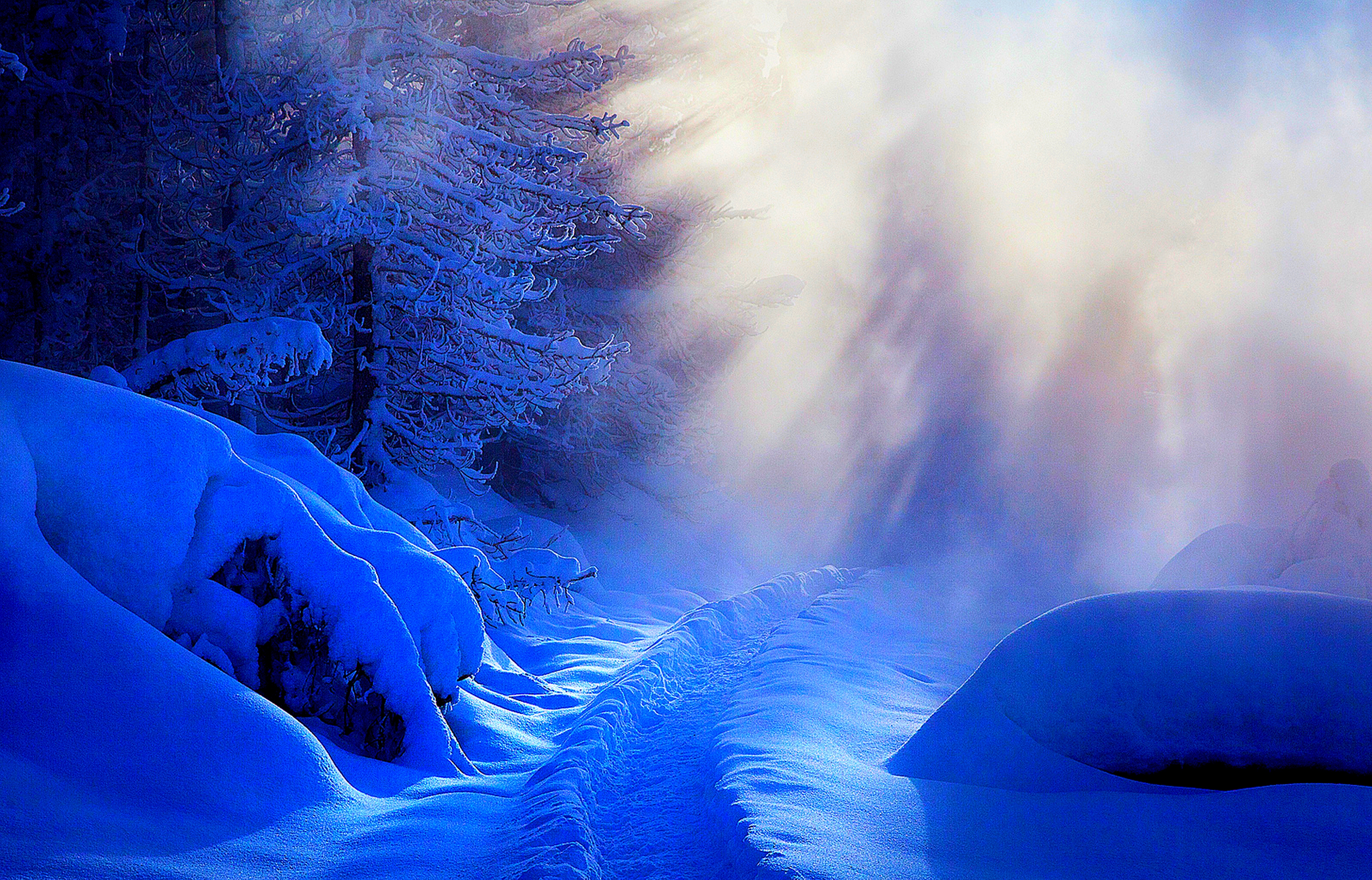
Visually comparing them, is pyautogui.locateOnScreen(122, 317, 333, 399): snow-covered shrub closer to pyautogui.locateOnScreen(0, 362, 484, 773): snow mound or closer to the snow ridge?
pyautogui.locateOnScreen(0, 362, 484, 773): snow mound

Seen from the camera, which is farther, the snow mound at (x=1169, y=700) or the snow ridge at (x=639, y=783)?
the snow mound at (x=1169, y=700)

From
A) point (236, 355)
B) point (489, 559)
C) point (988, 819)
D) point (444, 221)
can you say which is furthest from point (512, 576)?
point (988, 819)

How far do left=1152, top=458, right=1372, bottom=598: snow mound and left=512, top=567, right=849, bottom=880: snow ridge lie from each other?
619cm

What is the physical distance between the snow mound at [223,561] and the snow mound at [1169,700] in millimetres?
2990

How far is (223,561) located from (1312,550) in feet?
42.0

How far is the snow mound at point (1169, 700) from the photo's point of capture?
3533 mm

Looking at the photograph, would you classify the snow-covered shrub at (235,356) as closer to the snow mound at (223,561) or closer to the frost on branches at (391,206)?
the frost on branches at (391,206)

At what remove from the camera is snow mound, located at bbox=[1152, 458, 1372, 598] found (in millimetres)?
9789

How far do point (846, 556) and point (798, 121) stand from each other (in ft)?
63.0

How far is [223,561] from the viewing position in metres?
4.18

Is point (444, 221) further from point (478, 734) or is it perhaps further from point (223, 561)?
point (478, 734)

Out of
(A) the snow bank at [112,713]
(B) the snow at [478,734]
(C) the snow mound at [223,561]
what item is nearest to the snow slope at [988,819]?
(B) the snow at [478,734]

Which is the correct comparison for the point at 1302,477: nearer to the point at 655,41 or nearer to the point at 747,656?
the point at 655,41

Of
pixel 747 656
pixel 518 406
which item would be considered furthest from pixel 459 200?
pixel 747 656
